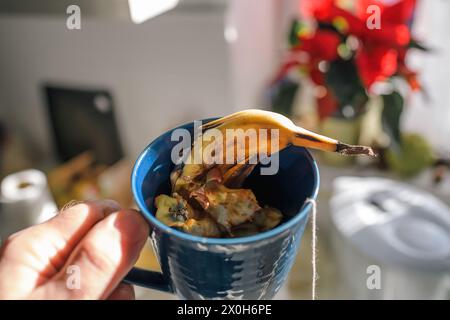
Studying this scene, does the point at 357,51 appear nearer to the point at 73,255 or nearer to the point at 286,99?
the point at 286,99

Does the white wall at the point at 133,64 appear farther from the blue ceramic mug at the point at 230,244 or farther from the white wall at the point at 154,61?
the blue ceramic mug at the point at 230,244

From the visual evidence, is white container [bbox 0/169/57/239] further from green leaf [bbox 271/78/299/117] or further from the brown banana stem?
the brown banana stem

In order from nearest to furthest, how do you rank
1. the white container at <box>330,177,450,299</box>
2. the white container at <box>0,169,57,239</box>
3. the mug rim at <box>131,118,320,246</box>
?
the mug rim at <box>131,118,320,246</box> → the white container at <box>330,177,450,299</box> → the white container at <box>0,169,57,239</box>

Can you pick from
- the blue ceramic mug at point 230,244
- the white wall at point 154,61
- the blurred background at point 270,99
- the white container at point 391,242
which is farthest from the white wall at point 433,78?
the blue ceramic mug at point 230,244

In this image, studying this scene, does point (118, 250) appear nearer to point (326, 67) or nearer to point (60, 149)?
point (326, 67)

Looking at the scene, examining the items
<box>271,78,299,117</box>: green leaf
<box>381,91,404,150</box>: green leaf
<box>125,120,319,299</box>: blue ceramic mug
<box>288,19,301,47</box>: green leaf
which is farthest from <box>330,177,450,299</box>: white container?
<box>125,120,319,299</box>: blue ceramic mug

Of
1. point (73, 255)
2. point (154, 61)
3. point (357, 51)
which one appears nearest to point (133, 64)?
point (154, 61)
